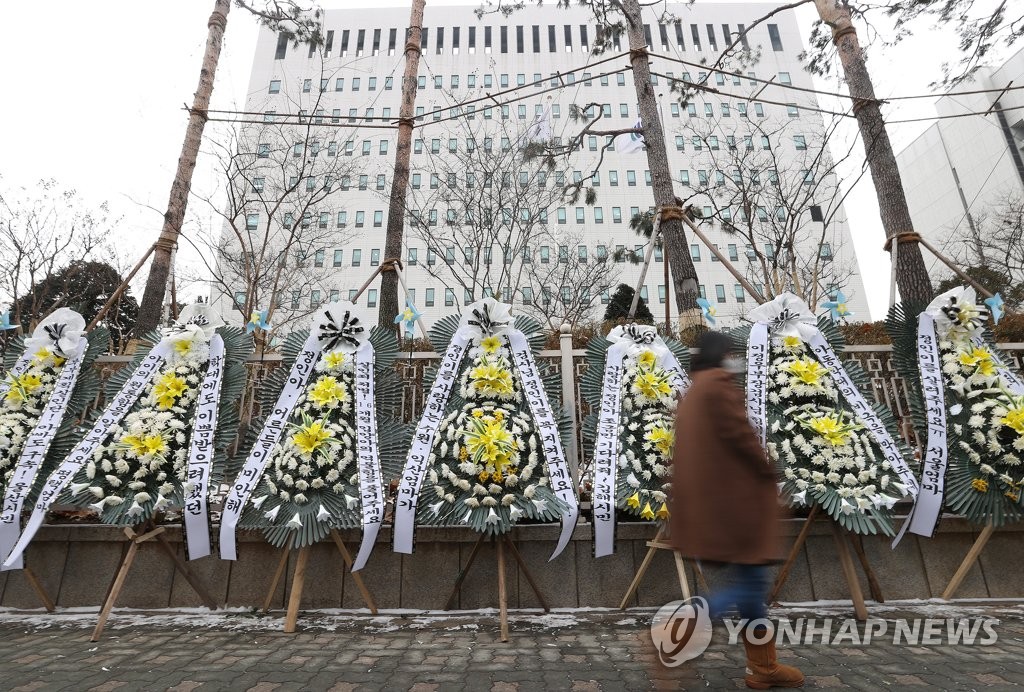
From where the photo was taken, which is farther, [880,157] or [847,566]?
[880,157]

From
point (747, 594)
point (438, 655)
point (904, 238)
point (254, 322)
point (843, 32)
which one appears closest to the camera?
point (747, 594)

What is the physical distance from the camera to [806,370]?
4.43m

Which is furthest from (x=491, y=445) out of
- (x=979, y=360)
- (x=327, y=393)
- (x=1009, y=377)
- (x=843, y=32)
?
(x=843, y=32)

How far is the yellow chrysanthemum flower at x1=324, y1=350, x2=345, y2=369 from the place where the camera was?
4.54 metres

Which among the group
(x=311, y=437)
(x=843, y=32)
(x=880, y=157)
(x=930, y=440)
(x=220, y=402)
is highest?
(x=843, y=32)

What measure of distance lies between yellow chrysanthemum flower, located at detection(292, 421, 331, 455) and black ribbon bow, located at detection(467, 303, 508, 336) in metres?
1.59

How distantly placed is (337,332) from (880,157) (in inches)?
292

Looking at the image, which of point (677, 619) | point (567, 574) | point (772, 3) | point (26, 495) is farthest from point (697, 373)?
point (772, 3)

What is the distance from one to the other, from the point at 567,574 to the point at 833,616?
2.12 metres

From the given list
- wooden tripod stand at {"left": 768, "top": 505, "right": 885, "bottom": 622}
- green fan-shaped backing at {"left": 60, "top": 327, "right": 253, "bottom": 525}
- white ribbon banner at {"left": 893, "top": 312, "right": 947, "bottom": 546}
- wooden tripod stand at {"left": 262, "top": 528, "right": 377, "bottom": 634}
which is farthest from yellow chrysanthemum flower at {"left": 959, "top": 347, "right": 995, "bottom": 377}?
green fan-shaped backing at {"left": 60, "top": 327, "right": 253, "bottom": 525}

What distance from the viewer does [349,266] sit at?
122ft

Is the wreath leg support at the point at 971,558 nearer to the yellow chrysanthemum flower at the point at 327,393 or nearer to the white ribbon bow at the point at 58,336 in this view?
the yellow chrysanthemum flower at the point at 327,393

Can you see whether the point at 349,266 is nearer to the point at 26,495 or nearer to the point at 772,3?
the point at 26,495

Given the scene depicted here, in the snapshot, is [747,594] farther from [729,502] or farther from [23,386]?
[23,386]
